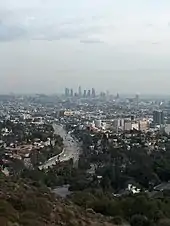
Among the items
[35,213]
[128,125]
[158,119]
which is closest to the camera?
[35,213]

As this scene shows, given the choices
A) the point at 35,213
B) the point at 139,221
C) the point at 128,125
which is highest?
the point at 35,213

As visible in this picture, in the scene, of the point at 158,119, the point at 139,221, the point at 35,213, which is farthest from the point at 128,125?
the point at 35,213

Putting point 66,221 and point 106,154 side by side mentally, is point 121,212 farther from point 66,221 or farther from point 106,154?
point 106,154

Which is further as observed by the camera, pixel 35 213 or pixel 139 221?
pixel 139 221

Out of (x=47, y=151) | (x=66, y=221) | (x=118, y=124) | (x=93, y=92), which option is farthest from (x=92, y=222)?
(x=93, y=92)

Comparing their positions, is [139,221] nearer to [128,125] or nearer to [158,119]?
[128,125]

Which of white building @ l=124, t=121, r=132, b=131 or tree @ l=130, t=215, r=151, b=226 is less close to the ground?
tree @ l=130, t=215, r=151, b=226

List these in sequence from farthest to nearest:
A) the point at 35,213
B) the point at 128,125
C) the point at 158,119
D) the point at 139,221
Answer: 1. the point at 158,119
2. the point at 128,125
3. the point at 139,221
4. the point at 35,213

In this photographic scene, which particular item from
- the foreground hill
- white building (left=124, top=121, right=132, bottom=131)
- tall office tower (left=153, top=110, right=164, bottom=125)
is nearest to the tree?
the foreground hill

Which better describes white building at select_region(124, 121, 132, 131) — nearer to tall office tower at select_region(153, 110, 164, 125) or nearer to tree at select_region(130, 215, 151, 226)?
tall office tower at select_region(153, 110, 164, 125)
